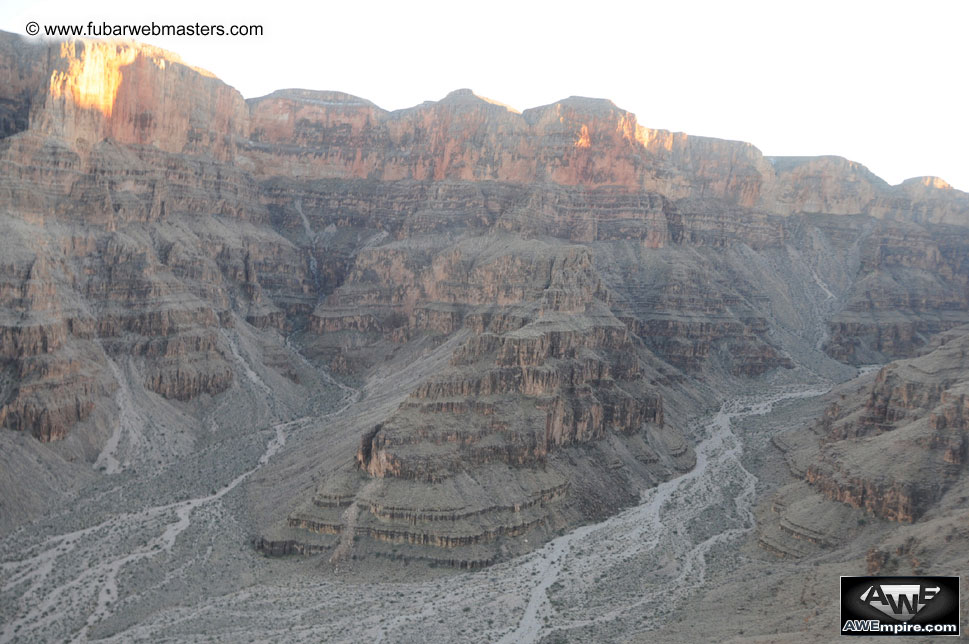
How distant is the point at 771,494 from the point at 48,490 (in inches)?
2921

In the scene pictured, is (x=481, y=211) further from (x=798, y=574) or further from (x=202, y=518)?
(x=798, y=574)

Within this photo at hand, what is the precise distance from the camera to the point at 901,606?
172 ft

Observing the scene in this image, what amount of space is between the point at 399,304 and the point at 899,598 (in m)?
130

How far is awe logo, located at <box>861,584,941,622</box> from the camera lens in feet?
172

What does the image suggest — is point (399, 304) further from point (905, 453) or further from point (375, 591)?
point (905, 453)

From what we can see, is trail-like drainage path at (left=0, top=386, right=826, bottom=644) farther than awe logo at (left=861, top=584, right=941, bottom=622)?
Yes

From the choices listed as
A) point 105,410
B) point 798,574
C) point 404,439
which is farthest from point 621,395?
point 105,410

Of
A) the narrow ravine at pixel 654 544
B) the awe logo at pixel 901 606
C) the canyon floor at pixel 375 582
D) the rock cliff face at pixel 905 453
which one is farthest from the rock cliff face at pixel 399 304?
the awe logo at pixel 901 606

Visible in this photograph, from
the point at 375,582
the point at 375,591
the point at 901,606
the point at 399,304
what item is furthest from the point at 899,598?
the point at 399,304

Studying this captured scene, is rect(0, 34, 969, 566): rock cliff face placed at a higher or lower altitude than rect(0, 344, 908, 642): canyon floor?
higher

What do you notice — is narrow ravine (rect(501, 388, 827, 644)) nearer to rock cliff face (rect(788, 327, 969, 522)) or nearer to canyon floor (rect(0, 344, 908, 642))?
canyon floor (rect(0, 344, 908, 642))

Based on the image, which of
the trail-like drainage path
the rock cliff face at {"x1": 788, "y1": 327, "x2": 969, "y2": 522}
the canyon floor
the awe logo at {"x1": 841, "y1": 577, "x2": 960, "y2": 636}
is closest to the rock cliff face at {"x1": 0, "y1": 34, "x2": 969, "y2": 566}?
the rock cliff face at {"x1": 788, "y1": 327, "x2": 969, "y2": 522}

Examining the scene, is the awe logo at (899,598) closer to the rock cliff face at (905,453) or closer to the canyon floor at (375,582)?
the canyon floor at (375,582)

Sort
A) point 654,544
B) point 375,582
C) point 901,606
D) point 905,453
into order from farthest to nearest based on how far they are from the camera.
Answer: point 654,544
point 905,453
point 375,582
point 901,606
